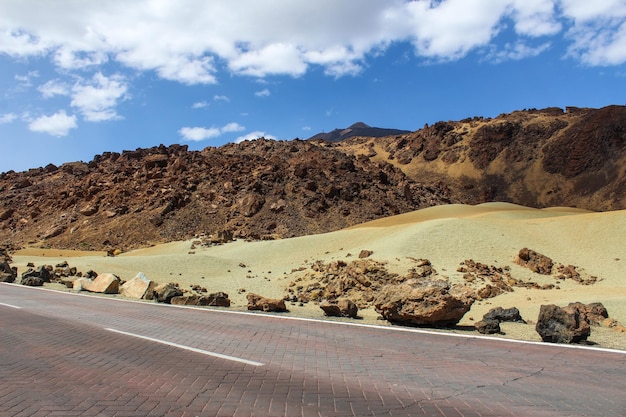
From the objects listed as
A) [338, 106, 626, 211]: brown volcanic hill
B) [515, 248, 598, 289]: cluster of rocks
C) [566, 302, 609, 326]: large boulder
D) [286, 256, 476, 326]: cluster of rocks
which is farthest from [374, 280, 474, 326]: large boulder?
[338, 106, 626, 211]: brown volcanic hill

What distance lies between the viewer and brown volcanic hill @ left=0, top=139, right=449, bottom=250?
51938mm

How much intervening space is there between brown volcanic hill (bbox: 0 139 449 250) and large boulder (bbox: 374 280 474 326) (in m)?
33.3

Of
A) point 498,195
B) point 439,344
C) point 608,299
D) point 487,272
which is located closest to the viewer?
point 439,344

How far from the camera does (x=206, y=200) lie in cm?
A: 5691

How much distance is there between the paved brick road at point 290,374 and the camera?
507 cm

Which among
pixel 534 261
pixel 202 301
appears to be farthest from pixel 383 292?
pixel 534 261

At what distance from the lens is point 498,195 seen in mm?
81938

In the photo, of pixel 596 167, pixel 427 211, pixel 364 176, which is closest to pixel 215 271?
pixel 427 211

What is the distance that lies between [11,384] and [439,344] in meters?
7.38

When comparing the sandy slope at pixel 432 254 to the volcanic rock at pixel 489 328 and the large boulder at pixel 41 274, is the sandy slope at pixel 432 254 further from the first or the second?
the volcanic rock at pixel 489 328

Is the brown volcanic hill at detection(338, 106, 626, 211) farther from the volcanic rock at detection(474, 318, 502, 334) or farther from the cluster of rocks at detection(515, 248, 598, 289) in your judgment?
the volcanic rock at detection(474, 318, 502, 334)

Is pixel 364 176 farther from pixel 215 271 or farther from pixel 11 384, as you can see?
pixel 11 384

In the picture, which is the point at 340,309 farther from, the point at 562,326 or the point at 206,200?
the point at 206,200

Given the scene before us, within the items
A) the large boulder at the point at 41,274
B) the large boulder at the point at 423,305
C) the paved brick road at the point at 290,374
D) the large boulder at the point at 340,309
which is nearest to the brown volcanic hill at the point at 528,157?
the large boulder at the point at 340,309
